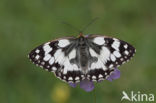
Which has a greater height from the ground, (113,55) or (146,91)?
(113,55)

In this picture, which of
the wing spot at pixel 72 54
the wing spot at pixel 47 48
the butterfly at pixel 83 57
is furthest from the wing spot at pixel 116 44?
the wing spot at pixel 47 48

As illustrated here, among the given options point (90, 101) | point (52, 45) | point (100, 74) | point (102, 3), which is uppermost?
point (102, 3)

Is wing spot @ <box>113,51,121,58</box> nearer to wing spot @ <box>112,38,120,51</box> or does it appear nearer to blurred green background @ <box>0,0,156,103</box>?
wing spot @ <box>112,38,120,51</box>

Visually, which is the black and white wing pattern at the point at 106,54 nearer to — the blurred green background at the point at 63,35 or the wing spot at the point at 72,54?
the wing spot at the point at 72,54

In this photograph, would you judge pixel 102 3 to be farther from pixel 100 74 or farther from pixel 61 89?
pixel 100 74

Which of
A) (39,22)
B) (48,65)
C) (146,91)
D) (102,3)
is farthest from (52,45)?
(102,3)

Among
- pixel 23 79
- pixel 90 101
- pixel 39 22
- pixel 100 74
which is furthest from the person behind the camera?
pixel 39 22

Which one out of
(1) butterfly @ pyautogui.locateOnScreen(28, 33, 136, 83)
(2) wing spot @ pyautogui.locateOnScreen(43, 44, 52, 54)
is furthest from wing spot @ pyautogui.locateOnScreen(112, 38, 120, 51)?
(2) wing spot @ pyautogui.locateOnScreen(43, 44, 52, 54)

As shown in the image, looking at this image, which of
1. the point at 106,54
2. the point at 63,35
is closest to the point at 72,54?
the point at 106,54
